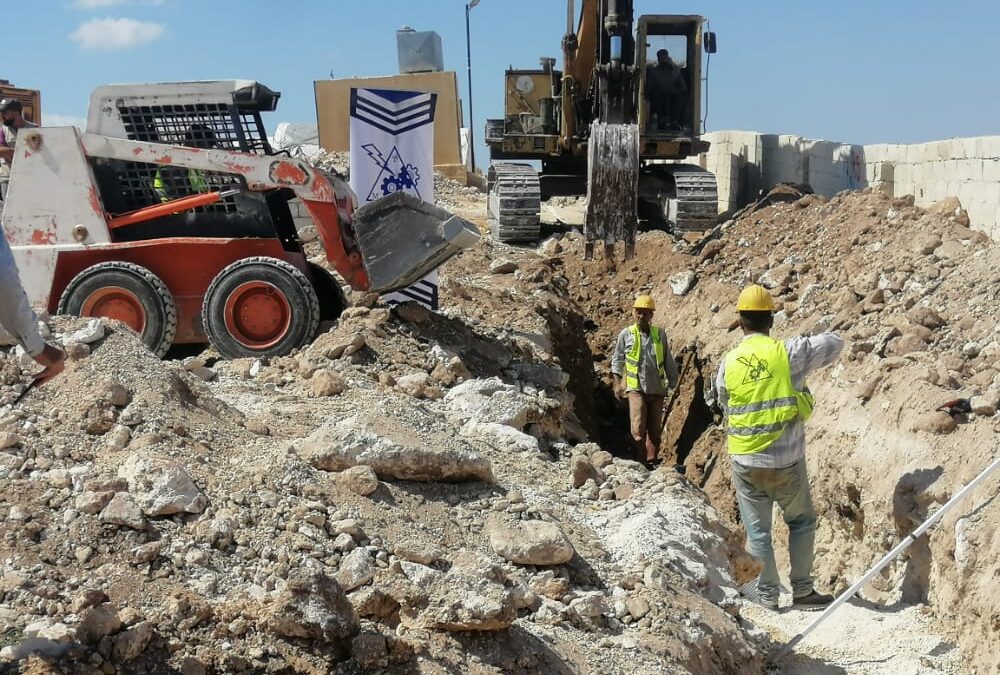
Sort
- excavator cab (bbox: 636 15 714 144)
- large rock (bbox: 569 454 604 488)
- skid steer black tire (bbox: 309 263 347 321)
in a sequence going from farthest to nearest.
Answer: excavator cab (bbox: 636 15 714 144), skid steer black tire (bbox: 309 263 347 321), large rock (bbox: 569 454 604 488)

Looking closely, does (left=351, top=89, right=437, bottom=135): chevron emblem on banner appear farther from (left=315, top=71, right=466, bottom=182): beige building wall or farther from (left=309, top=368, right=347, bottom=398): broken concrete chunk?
(left=315, top=71, right=466, bottom=182): beige building wall

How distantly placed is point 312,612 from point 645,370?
5.76m

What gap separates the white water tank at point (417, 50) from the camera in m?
27.5

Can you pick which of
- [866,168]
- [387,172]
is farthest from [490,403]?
[866,168]

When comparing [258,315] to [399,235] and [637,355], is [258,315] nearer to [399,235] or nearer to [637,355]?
[399,235]

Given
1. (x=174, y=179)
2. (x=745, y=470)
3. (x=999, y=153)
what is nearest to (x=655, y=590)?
(x=745, y=470)

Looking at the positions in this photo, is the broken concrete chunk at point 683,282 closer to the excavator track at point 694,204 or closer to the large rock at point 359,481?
the excavator track at point 694,204

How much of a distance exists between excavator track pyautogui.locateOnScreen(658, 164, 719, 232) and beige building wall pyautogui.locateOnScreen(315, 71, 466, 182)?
11986 mm

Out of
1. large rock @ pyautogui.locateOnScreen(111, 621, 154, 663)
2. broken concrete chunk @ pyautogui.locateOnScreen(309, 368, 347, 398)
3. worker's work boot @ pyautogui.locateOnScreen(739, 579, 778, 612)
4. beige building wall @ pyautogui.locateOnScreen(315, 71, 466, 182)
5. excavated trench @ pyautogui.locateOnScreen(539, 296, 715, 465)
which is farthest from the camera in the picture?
beige building wall @ pyautogui.locateOnScreen(315, 71, 466, 182)

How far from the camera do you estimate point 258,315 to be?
823 centimetres

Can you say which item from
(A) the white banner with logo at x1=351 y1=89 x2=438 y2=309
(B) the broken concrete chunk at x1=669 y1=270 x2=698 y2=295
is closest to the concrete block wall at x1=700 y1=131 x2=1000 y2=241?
(B) the broken concrete chunk at x1=669 y1=270 x2=698 y2=295

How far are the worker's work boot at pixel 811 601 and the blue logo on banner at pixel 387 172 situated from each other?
180 inches

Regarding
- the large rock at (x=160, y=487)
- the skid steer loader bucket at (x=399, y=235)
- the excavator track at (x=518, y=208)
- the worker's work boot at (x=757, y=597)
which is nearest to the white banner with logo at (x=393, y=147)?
the skid steer loader bucket at (x=399, y=235)

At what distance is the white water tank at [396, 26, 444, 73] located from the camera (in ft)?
90.3
